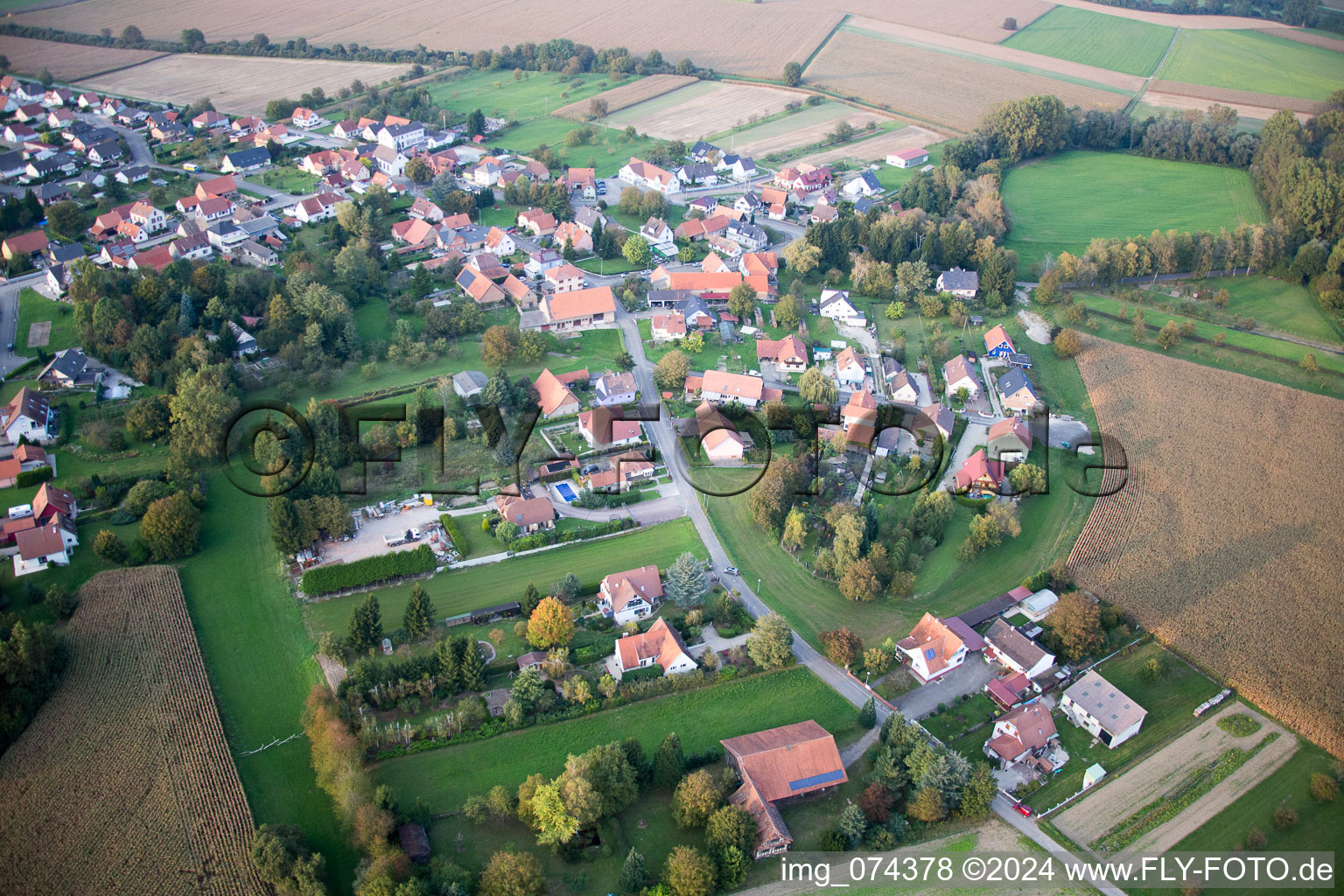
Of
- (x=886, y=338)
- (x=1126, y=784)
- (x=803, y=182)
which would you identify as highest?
(x=803, y=182)

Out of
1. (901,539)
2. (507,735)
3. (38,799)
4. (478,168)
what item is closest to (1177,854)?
(901,539)

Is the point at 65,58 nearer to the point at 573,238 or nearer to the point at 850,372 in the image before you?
the point at 573,238

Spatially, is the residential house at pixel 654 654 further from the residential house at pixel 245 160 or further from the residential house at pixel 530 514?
the residential house at pixel 245 160

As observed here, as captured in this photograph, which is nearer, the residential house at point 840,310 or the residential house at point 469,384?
the residential house at point 469,384

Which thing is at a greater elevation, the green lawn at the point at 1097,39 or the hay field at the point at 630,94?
the green lawn at the point at 1097,39

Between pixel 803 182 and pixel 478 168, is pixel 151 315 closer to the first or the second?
pixel 478 168

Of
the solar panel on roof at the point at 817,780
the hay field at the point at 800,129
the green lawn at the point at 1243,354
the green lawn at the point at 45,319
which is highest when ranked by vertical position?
the hay field at the point at 800,129

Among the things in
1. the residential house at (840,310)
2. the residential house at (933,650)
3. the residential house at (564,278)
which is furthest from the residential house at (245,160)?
the residential house at (933,650)
